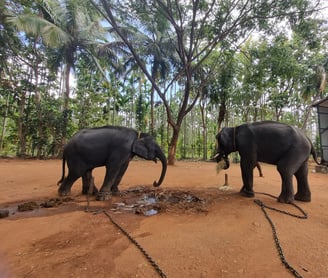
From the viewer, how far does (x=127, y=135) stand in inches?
205

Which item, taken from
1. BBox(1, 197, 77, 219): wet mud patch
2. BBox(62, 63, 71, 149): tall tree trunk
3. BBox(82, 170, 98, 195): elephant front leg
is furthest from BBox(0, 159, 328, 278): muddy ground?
BBox(62, 63, 71, 149): tall tree trunk

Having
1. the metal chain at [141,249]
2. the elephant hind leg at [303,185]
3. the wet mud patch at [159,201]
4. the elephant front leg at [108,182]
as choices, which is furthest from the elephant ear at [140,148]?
the elephant hind leg at [303,185]

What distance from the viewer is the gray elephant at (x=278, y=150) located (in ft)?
14.8

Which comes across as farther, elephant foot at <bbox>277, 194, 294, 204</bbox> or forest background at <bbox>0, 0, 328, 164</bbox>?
forest background at <bbox>0, 0, 328, 164</bbox>

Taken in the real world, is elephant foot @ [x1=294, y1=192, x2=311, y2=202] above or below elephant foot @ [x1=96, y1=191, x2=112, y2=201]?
above

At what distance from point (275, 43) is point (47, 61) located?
16.2 meters

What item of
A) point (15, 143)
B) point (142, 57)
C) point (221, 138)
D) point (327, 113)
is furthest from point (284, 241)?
point (15, 143)

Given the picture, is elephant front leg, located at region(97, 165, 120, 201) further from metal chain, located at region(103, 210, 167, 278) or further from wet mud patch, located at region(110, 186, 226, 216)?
metal chain, located at region(103, 210, 167, 278)

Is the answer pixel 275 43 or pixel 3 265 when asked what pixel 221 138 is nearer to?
pixel 3 265

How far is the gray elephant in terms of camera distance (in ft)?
14.8

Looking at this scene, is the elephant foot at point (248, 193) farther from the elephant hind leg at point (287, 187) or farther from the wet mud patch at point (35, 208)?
the wet mud patch at point (35, 208)

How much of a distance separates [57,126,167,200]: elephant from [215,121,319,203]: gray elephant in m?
1.96

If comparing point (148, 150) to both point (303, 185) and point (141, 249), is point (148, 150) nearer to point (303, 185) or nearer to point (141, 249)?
point (141, 249)

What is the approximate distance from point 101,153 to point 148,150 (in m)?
1.12
